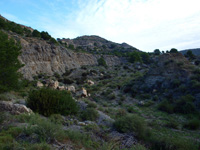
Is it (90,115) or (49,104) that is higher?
(49,104)

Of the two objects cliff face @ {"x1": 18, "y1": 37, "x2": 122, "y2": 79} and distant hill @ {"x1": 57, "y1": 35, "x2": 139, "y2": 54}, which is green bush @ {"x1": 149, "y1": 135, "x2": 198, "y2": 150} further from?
distant hill @ {"x1": 57, "y1": 35, "x2": 139, "y2": 54}

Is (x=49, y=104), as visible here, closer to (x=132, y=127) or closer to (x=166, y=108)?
(x=132, y=127)

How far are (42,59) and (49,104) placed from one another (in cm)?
2404

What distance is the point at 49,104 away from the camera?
7.45m

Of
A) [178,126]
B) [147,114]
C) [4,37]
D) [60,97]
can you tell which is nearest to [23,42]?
[4,37]

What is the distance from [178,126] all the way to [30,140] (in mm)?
8264

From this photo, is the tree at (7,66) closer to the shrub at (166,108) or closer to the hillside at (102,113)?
the hillside at (102,113)

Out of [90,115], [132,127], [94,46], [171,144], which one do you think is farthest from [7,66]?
[94,46]

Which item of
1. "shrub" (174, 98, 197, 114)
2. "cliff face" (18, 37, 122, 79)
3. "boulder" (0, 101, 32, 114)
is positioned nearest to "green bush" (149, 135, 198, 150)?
"boulder" (0, 101, 32, 114)

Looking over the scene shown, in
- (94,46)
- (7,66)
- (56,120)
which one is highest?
(94,46)

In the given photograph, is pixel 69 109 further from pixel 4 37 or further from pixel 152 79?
pixel 152 79

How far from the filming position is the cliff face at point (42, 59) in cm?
2532

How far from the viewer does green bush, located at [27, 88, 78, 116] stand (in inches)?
287

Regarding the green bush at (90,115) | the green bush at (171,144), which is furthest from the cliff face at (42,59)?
the green bush at (171,144)
